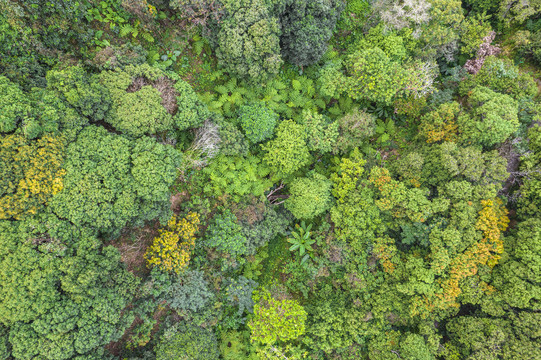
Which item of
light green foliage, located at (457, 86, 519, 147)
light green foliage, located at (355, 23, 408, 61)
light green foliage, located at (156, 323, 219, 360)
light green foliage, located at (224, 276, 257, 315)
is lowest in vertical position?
light green foliage, located at (156, 323, 219, 360)

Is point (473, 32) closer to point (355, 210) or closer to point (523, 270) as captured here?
point (355, 210)

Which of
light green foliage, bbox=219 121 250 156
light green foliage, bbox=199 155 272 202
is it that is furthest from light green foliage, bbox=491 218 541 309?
light green foliage, bbox=219 121 250 156

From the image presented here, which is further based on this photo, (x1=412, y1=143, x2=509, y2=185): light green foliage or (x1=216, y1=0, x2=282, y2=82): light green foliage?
(x1=412, y1=143, x2=509, y2=185): light green foliage

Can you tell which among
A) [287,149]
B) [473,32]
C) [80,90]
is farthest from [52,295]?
[473,32]

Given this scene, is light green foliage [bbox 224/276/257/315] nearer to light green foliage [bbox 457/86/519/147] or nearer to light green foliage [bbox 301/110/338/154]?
light green foliage [bbox 301/110/338/154]

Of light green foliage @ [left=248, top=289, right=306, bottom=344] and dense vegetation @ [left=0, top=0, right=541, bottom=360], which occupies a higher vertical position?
dense vegetation @ [left=0, top=0, right=541, bottom=360]

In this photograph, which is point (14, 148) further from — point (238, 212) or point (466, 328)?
point (466, 328)

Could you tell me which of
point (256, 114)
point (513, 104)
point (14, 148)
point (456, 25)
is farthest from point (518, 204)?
point (14, 148)
